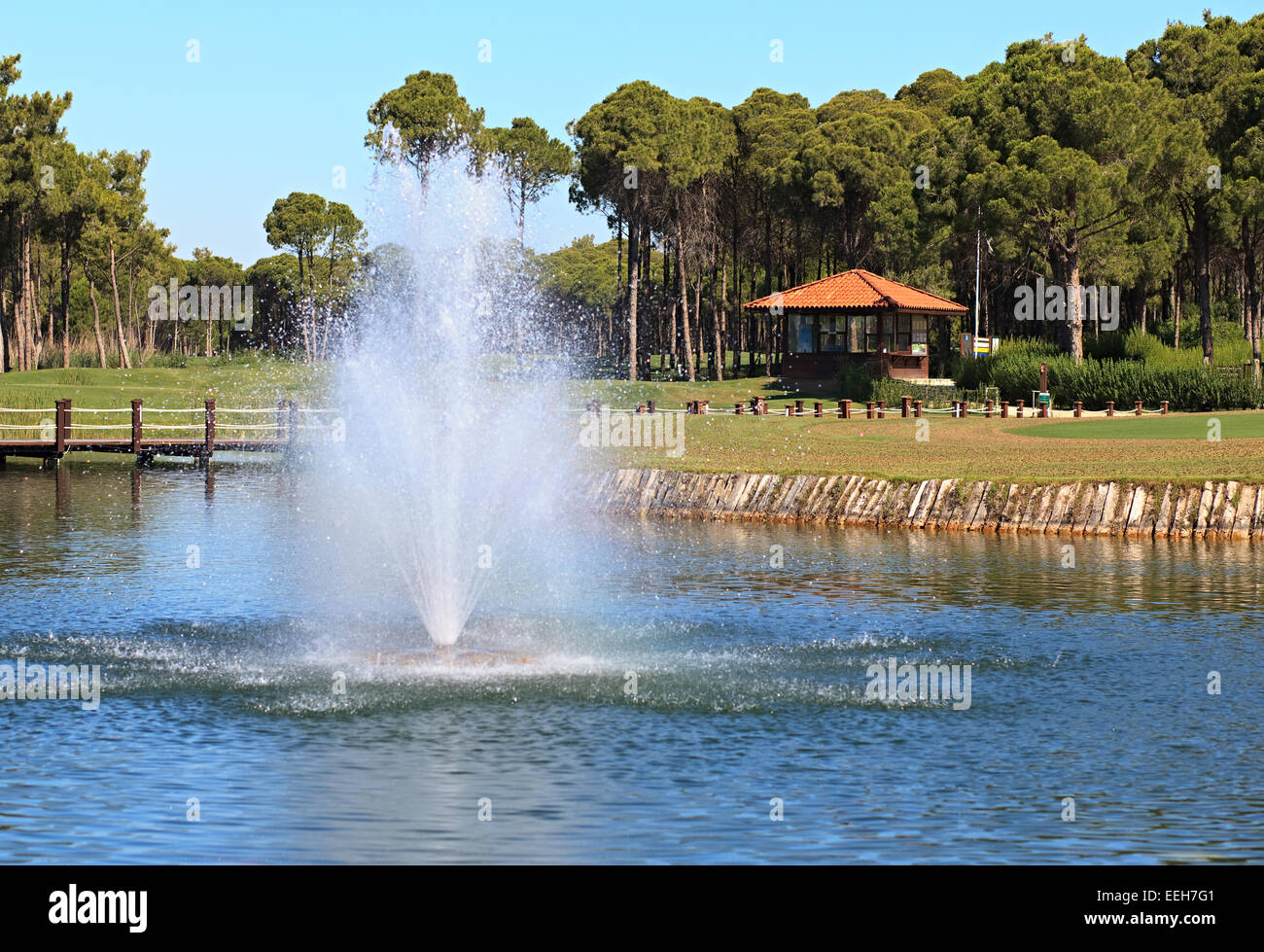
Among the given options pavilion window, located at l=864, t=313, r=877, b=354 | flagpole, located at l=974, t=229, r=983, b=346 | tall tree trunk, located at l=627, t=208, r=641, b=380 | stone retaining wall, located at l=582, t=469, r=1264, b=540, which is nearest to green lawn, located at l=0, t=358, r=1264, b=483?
stone retaining wall, located at l=582, t=469, r=1264, b=540

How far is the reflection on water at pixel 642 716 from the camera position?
1158 centimetres

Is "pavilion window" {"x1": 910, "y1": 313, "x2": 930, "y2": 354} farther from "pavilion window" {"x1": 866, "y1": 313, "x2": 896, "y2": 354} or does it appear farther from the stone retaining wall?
the stone retaining wall

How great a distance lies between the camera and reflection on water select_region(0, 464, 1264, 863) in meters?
11.6

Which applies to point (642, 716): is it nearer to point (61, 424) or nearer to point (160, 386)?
point (61, 424)

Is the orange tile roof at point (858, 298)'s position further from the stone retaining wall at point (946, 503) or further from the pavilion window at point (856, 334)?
the stone retaining wall at point (946, 503)

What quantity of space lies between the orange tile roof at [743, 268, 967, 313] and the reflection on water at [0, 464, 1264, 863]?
168ft

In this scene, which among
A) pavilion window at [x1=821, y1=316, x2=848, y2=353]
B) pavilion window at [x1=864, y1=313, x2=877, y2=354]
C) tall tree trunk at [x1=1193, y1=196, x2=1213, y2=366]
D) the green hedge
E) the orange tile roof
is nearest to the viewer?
the green hedge

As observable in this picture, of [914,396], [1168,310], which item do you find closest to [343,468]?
[914,396]

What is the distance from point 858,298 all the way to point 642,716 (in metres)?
65.9

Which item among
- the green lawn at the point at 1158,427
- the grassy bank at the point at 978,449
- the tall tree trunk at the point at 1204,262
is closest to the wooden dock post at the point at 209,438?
the grassy bank at the point at 978,449

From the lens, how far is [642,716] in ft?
50.5

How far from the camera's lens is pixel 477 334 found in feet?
80.5

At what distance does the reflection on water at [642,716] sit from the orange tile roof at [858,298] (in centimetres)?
5112

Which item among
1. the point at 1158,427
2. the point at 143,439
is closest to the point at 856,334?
the point at 1158,427
